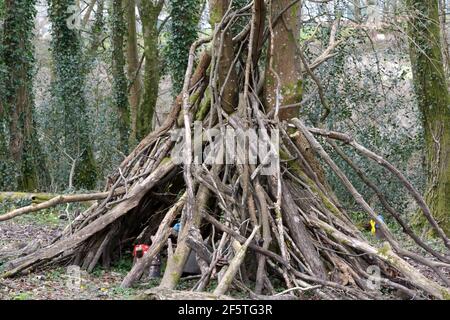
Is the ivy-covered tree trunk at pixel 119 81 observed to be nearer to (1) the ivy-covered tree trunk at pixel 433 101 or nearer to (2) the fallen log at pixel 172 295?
(1) the ivy-covered tree trunk at pixel 433 101

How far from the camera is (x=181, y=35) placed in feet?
41.2

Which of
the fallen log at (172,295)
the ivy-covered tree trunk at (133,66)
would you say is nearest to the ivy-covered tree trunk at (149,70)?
the ivy-covered tree trunk at (133,66)

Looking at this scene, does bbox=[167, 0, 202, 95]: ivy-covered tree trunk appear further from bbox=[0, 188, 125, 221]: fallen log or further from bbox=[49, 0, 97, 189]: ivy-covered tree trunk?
bbox=[0, 188, 125, 221]: fallen log

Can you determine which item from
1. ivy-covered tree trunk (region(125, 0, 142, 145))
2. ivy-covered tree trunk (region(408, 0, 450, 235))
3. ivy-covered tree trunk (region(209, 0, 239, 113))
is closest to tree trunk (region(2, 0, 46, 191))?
ivy-covered tree trunk (region(125, 0, 142, 145))

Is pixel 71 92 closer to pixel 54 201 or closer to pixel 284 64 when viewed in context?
pixel 284 64

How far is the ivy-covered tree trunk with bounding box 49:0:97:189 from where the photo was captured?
1324 cm

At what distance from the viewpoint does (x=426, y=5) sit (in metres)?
10.2

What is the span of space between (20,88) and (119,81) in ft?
10.4

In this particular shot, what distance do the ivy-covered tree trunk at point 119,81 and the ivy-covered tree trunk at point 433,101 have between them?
7323 millimetres

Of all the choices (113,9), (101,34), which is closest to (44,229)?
(113,9)

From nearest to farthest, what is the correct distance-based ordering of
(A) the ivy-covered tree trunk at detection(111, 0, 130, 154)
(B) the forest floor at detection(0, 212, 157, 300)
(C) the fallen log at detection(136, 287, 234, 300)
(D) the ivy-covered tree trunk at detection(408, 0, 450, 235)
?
(C) the fallen log at detection(136, 287, 234, 300) < (B) the forest floor at detection(0, 212, 157, 300) < (D) the ivy-covered tree trunk at detection(408, 0, 450, 235) < (A) the ivy-covered tree trunk at detection(111, 0, 130, 154)

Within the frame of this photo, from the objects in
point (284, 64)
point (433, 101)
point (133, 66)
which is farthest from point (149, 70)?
point (284, 64)

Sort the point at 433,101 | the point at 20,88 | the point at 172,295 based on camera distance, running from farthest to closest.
A: the point at 20,88
the point at 433,101
the point at 172,295

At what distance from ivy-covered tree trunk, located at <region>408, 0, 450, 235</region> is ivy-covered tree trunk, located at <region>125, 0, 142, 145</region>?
7780 millimetres
